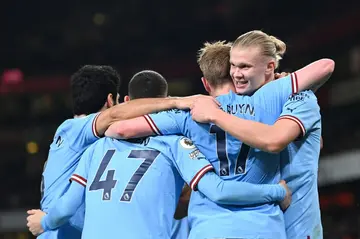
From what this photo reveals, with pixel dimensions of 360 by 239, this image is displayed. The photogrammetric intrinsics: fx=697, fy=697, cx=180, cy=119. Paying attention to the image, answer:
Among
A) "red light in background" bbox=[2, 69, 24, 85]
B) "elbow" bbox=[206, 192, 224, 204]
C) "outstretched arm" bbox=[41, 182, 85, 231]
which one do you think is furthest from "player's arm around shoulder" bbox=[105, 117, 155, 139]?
"red light in background" bbox=[2, 69, 24, 85]

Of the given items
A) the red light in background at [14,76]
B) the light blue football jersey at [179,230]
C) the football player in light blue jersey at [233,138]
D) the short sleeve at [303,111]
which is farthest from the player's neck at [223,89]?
the red light in background at [14,76]

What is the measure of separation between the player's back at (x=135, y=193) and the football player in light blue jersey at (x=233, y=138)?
0.34ft

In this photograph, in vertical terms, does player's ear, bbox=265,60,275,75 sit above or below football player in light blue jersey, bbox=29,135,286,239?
above

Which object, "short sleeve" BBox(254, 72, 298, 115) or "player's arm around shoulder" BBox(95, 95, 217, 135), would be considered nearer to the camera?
"short sleeve" BBox(254, 72, 298, 115)

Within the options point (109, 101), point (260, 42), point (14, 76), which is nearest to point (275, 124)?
point (260, 42)

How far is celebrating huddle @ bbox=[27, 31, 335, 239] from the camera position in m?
3.28

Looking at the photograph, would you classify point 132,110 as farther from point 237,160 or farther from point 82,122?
point 237,160

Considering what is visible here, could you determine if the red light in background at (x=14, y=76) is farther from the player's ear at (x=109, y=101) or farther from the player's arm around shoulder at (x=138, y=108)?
the player's arm around shoulder at (x=138, y=108)

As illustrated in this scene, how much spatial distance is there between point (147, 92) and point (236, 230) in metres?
1.04

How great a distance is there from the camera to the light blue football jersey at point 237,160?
326 cm

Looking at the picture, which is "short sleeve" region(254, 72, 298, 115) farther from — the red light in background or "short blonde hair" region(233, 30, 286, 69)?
the red light in background

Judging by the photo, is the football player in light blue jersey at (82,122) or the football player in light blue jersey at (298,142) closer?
the football player in light blue jersey at (298,142)

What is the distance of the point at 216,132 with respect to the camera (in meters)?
3.46

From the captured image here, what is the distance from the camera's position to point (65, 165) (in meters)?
4.19
